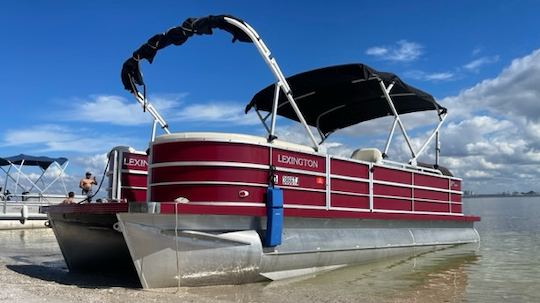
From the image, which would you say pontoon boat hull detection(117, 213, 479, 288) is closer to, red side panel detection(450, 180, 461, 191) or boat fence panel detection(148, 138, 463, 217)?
boat fence panel detection(148, 138, 463, 217)

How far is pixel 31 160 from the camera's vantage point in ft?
95.8

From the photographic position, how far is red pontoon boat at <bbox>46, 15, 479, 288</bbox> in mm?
8016

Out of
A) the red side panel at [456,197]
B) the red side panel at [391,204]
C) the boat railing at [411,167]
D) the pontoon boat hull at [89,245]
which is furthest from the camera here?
the red side panel at [456,197]

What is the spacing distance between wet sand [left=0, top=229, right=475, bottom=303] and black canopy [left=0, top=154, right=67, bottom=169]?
717 inches

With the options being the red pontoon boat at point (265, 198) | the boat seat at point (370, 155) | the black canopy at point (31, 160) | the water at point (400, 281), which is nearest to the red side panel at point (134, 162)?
the red pontoon boat at point (265, 198)

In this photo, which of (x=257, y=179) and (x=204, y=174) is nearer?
(x=204, y=174)

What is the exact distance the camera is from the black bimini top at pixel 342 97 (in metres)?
11.5

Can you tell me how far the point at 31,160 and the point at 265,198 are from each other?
23818 millimetres

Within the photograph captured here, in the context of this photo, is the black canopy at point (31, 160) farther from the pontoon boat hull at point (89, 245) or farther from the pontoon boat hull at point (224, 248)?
the pontoon boat hull at point (224, 248)

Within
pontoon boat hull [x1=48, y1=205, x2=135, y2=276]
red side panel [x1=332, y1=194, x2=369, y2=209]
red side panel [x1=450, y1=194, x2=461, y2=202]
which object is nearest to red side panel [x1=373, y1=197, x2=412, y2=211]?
red side panel [x1=332, y1=194, x2=369, y2=209]

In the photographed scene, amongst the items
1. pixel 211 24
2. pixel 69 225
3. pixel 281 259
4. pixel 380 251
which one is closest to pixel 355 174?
pixel 380 251

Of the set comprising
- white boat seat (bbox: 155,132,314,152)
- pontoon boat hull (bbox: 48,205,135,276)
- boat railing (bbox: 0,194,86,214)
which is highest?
white boat seat (bbox: 155,132,314,152)

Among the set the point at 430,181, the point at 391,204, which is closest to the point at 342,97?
the point at 391,204

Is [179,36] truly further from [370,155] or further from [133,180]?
[370,155]
